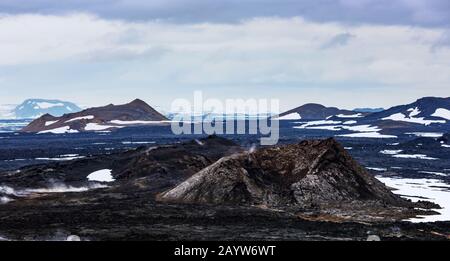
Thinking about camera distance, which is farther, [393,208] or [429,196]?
[429,196]

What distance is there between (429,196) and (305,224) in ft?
51.8

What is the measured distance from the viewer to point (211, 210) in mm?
35625

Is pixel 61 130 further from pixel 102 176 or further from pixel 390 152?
pixel 102 176

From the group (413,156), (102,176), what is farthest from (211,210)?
(413,156)

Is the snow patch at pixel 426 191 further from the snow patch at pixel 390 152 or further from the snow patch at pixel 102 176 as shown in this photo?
the snow patch at pixel 390 152

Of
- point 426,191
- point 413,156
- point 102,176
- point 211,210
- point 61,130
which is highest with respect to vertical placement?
point 211,210

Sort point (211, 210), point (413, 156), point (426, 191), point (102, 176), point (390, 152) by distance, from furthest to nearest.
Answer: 1. point (390, 152)
2. point (413, 156)
3. point (102, 176)
4. point (426, 191)
5. point (211, 210)

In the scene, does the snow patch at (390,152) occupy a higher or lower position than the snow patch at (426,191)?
lower

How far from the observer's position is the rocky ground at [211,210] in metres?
28.3

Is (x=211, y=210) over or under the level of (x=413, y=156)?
over

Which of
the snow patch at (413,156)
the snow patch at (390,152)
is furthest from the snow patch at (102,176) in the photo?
the snow patch at (390,152)

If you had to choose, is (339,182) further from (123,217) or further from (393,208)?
(123,217)
